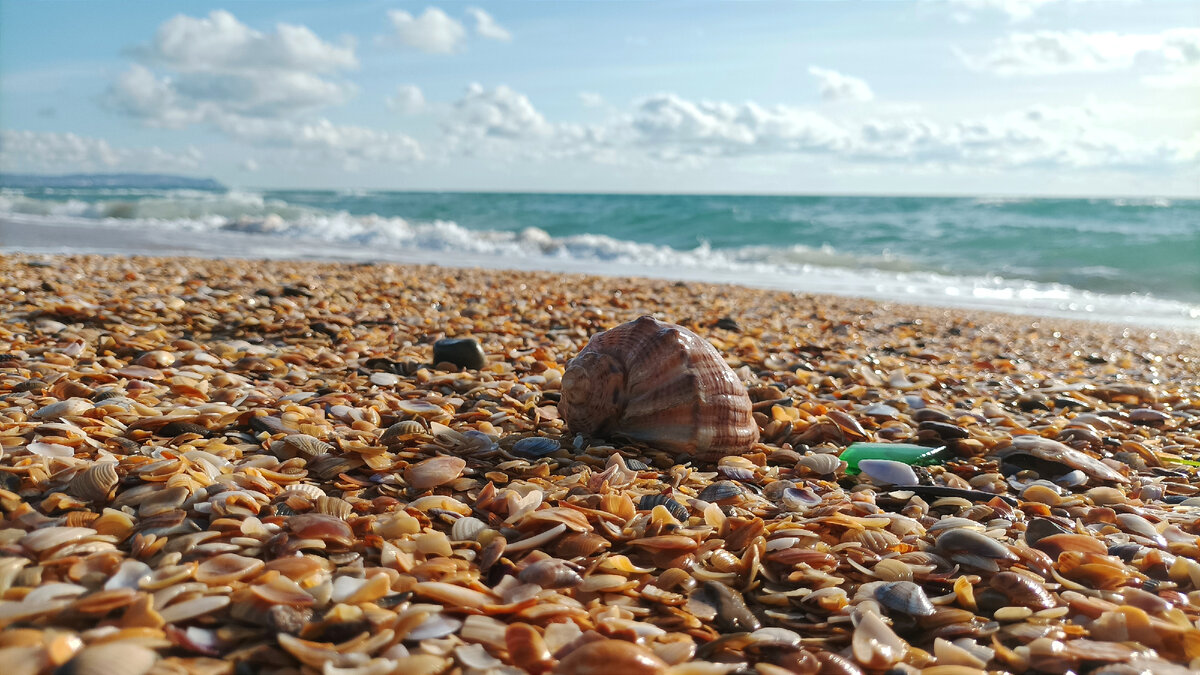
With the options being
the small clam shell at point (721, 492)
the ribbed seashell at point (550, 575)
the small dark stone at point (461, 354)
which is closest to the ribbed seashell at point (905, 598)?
the small clam shell at point (721, 492)

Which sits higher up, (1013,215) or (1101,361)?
(1013,215)

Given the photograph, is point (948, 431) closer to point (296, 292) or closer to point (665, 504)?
point (665, 504)

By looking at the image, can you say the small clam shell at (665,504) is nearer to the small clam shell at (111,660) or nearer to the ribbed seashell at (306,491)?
the ribbed seashell at (306,491)

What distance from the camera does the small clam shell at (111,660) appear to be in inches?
55.1

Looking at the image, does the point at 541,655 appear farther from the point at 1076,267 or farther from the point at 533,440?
the point at 1076,267

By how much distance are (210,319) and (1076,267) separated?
18589mm

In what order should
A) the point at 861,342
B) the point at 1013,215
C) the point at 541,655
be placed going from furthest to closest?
the point at 1013,215 → the point at 861,342 → the point at 541,655

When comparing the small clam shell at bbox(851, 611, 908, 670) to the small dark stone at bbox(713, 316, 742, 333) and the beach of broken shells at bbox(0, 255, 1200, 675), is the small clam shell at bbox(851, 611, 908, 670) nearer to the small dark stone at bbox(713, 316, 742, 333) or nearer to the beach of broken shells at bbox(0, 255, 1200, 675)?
the beach of broken shells at bbox(0, 255, 1200, 675)

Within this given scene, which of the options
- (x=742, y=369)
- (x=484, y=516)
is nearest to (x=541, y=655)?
(x=484, y=516)

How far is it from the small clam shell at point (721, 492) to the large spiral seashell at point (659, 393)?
0.82ft

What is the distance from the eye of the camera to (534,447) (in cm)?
296

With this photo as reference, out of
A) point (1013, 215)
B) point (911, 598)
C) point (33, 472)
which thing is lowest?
point (911, 598)

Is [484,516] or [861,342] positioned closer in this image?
[484,516]

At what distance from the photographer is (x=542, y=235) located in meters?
21.9
